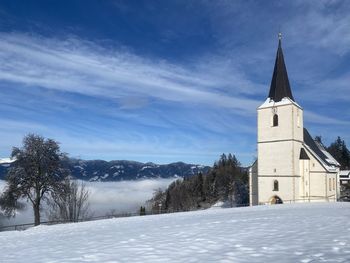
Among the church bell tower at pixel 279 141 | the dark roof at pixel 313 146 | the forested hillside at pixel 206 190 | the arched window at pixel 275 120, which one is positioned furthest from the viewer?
the forested hillside at pixel 206 190

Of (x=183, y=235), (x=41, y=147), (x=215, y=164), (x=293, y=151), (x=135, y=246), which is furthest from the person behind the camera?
(x=215, y=164)

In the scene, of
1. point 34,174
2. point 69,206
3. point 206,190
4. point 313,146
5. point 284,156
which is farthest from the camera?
point 206,190

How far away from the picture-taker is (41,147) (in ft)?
106

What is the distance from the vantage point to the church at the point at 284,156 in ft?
155

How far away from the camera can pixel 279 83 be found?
164ft

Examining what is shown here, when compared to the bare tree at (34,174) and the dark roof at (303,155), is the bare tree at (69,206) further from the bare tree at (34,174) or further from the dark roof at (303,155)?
the dark roof at (303,155)

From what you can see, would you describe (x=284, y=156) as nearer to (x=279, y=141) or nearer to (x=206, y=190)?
(x=279, y=141)

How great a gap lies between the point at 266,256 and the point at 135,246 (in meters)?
4.11

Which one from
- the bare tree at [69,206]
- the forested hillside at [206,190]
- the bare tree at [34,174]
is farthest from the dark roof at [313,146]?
the bare tree at [34,174]

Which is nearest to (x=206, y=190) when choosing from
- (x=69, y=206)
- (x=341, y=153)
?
(x=341, y=153)

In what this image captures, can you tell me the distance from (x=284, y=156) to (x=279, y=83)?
359 inches

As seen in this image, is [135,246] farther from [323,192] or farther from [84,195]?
[323,192]

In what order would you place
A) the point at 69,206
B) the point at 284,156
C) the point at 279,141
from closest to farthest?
1. the point at 69,206
2. the point at 284,156
3. the point at 279,141

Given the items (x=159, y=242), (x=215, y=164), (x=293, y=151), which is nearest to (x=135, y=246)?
(x=159, y=242)
